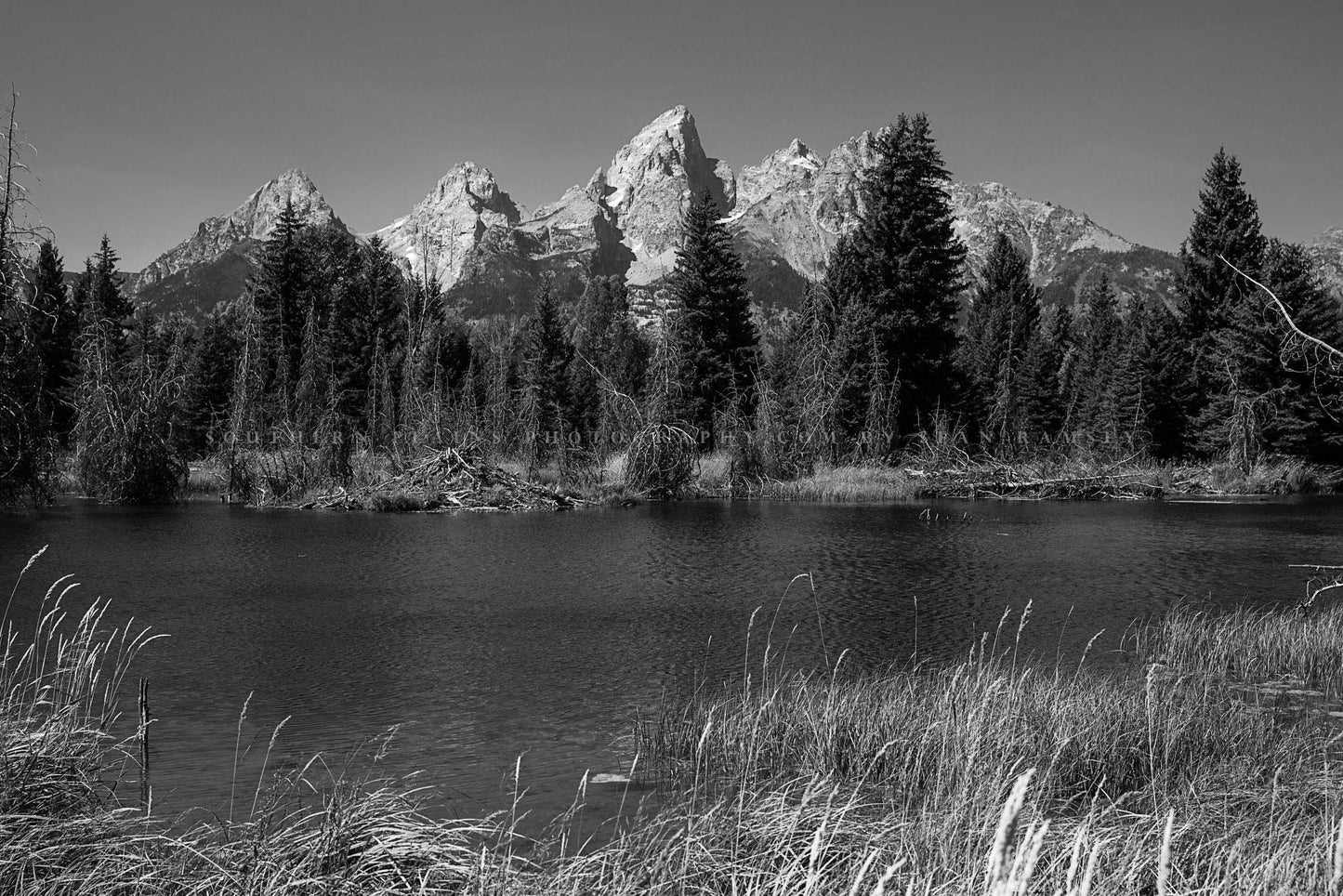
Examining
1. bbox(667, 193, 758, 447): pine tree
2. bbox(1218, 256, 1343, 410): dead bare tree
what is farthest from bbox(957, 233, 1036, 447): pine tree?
bbox(1218, 256, 1343, 410): dead bare tree

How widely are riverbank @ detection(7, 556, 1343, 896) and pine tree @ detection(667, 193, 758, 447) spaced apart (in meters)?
39.7

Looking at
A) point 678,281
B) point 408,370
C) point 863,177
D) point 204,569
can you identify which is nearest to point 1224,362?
point 863,177

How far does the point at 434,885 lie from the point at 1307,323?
46369 mm

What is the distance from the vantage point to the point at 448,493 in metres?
30.6

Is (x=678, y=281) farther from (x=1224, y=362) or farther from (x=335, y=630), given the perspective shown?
(x=335, y=630)

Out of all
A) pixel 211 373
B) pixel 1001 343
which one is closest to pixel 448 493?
pixel 211 373

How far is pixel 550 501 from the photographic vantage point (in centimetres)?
3089

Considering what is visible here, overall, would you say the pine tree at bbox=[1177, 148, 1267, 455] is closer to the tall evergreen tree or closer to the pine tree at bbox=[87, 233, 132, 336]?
the tall evergreen tree

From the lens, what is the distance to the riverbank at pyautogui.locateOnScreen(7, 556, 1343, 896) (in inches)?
181

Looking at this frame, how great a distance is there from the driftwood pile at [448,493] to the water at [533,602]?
2.06m

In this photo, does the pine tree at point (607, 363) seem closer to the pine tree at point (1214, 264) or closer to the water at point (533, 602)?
the water at point (533, 602)

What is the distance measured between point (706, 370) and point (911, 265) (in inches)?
439

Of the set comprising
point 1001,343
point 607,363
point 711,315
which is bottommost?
point 607,363

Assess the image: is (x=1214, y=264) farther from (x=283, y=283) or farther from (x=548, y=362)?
(x=283, y=283)
